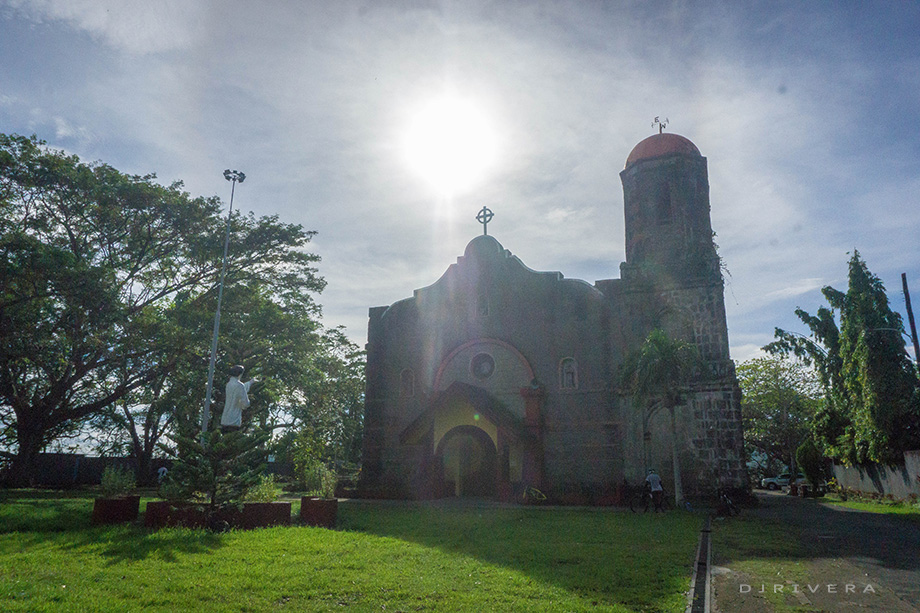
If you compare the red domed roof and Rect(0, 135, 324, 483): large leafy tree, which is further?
the red domed roof

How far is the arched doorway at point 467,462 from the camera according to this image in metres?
22.6

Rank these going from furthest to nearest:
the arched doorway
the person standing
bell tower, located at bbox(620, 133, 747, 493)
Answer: the arched doorway, bell tower, located at bbox(620, 133, 747, 493), the person standing

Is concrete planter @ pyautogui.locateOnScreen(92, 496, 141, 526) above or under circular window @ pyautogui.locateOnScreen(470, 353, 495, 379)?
under

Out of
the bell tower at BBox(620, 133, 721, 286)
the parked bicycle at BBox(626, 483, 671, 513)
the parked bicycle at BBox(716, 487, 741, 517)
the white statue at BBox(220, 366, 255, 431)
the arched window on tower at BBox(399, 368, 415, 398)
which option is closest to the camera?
the white statue at BBox(220, 366, 255, 431)

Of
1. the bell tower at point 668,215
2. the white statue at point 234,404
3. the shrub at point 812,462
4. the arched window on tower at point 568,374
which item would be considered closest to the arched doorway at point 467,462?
A: the arched window on tower at point 568,374

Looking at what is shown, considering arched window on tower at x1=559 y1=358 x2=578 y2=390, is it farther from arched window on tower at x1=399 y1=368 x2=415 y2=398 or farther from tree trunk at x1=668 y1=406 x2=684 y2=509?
arched window on tower at x1=399 y1=368 x2=415 y2=398

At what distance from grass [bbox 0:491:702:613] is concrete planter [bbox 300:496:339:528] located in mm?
1055

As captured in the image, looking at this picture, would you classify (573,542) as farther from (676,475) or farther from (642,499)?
(676,475)

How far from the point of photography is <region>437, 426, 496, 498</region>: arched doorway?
74.2ft

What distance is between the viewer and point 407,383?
→ 25125mm

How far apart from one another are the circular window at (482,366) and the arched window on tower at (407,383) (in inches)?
117

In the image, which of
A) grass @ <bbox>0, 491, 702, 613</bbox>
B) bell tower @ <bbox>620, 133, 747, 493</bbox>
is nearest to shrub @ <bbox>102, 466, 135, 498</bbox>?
grass @ <bbox>0, 491, 702, 613</bbox>

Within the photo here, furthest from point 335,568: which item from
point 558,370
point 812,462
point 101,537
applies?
point 812,462

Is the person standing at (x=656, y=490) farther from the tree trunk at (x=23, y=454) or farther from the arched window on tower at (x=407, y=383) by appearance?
the tree trunk at (x=23, y=454)
